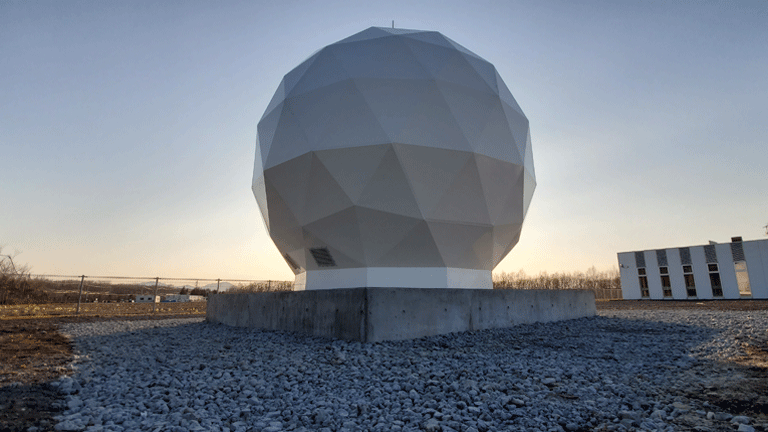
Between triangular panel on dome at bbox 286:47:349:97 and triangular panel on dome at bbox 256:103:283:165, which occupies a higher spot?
triangular panel on dome at bbox 286:47:349:97

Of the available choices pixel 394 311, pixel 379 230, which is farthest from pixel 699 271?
pixel 394 311

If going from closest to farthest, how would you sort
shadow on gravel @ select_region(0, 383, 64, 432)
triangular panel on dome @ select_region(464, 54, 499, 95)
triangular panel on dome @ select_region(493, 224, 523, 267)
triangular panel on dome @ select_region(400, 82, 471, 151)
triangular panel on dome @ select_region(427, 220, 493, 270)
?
1. shadow on gravel @ select_region(0, 383, 64, 432)
2. triangular panel on dome @ select_region(400, 82, 471, 151)
3. triangular panel on dome @ select_region(427, 220, 493, 270)
4. triangular panel on dome @ select_region(493, 224, 523, 267)
5. triangular panel on dome @ select_region(464, 54, 499, 95)

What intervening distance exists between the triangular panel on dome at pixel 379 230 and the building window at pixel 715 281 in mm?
34643

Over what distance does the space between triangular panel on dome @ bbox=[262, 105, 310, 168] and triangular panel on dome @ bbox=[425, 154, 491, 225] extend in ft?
10.9

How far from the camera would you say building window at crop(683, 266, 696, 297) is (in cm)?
3177

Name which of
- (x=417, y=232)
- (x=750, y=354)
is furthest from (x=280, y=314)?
(x=750, y=354)

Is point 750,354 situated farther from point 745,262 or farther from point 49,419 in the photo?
point 745,262

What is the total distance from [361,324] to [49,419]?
13.1 ft

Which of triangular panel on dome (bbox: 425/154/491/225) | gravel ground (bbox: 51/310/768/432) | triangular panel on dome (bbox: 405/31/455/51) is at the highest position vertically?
triangular panel on dome (bbox: 405/31/455/51)

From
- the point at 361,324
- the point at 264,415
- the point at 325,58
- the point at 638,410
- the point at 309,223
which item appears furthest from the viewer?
the point at 325,58

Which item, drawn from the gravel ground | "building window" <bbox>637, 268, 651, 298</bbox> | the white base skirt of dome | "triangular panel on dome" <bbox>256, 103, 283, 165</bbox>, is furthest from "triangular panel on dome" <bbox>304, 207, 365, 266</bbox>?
"building window" <bbox>637, 268, 651, 298</bbox>

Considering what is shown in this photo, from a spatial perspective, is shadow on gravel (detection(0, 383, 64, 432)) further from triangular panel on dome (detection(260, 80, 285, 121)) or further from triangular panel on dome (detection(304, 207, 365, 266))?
triangular panel on dome (detection(260, 80, 285, 121))

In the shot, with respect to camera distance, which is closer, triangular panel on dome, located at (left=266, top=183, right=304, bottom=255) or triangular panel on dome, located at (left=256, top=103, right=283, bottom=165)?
triangular panel on dome, located at (left=266, top=183, right=304, bottom=255)

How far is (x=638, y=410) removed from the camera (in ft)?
10.5
